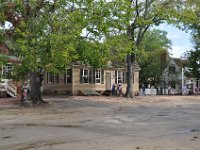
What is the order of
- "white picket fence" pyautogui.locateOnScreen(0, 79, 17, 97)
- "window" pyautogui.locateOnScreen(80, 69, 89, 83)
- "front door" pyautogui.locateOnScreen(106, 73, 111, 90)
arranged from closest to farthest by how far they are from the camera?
"white picket fence" pyautogui.locateOnScreen(0, 79, 17, 97), "window" pyautogui.locateOnScreen(80, 69, 89, 83), "front door" pyautogui.locateOnScreen(106, 73, 111, 90)

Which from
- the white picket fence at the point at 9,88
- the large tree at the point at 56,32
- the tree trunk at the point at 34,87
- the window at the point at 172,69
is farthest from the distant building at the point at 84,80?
Answer: the window at the point at 172,69

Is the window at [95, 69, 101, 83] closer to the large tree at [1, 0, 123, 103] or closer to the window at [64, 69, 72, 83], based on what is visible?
the window at [64, 69, 72, 83]

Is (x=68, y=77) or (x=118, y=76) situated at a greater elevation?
(x=118, y=76)

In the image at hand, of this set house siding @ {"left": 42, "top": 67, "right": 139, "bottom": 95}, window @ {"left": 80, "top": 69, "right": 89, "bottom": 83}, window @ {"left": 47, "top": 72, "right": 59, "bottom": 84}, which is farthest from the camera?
window @ {"left": 47, "top": 72, "right": 59, "bottom": 84}

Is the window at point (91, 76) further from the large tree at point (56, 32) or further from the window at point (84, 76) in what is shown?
the large tree at point (56, 32)

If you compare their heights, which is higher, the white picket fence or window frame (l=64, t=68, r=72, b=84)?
window frame (l=64, t=68, r=72, b=84)

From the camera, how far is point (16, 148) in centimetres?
1324

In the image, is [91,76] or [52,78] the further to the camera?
[52,78]

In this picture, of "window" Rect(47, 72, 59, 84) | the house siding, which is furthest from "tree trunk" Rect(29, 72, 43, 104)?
"window" Rect(47, 72, 59, 84)

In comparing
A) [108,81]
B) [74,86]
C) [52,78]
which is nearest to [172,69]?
[108,81]

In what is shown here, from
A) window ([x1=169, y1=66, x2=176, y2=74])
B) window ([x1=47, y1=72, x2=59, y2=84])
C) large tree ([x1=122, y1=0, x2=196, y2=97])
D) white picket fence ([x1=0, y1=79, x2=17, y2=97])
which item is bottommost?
white picket fence ([x1=0, y1=79, x2=17, y2=97])

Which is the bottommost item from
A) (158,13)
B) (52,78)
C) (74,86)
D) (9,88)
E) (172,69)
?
(9,88)

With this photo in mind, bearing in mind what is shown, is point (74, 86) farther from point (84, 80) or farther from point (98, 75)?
point (98, 75)

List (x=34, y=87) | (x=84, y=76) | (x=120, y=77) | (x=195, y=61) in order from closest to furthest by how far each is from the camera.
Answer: (x=34, y=87) < (x=84, y=76) < (x=120, y=77) < (x=195, y=61)
